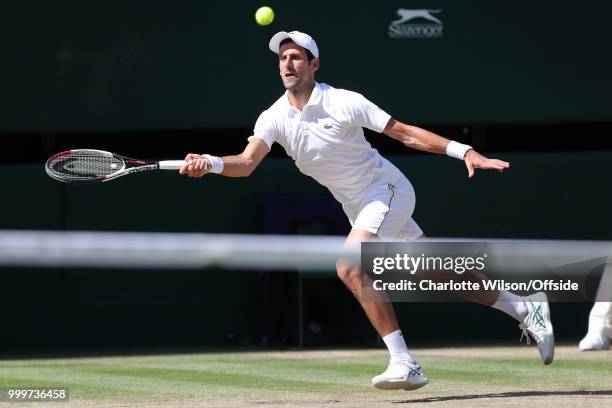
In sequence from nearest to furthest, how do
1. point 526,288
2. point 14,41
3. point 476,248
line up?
point 526,288
point 476,248
point 14,41

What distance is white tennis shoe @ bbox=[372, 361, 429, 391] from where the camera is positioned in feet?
19.7

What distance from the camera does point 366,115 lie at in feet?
20.8

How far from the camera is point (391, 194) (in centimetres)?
649

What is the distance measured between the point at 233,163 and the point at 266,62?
14.4 ft

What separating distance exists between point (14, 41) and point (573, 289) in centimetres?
542

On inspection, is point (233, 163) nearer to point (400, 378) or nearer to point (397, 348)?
point (397, 348)

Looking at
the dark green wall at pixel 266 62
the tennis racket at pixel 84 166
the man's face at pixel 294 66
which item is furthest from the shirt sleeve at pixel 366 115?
the dark green wall at pixel 266 62

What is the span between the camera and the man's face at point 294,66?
254 inches

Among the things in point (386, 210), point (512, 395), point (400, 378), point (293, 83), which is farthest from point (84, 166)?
point (512, 395)

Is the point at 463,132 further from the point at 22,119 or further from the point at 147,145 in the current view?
the point at 22,119

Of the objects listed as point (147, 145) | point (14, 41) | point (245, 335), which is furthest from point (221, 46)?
point (245, 335)

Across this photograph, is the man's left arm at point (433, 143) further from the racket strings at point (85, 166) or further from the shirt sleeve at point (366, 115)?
the racket strings at point (85, 166)

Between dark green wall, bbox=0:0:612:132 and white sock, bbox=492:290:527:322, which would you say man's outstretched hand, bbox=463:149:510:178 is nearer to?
white sock, bbox=492:290:527:322

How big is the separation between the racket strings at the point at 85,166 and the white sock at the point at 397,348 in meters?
1.58
